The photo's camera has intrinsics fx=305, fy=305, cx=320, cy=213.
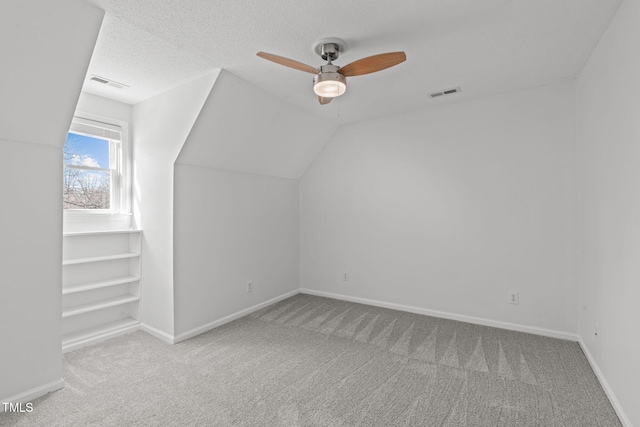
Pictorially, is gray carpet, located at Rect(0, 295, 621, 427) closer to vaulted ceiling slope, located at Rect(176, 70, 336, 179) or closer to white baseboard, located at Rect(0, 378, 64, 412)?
white baseboard, located at Rect(0, 378, 64, 412)

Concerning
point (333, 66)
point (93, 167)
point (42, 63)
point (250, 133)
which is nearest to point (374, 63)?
point (333, 66)

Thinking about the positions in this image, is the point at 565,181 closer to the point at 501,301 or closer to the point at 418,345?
the point at 501,301

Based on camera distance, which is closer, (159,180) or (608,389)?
(608,389)

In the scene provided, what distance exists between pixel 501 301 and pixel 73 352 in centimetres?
424

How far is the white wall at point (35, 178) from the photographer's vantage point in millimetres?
1814

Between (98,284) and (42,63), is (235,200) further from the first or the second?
(42,63)

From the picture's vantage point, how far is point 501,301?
3285 millimetres

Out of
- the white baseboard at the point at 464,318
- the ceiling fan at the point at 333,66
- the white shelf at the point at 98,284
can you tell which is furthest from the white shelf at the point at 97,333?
the ceiling fan at the point at 333,66

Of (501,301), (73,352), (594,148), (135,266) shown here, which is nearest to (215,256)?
(135,266)

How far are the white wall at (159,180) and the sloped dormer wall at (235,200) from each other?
3.7 inches

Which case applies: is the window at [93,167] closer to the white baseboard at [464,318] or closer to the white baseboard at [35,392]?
the white baseboard at [35,392]

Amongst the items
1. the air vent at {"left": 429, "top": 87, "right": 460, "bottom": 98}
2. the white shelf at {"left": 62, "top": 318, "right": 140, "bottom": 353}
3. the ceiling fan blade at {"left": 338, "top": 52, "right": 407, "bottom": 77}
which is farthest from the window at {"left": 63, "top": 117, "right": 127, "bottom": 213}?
the air vent at {"left": 429, "top": 87, "right": 460, "bottom": 98}

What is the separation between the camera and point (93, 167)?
322cm

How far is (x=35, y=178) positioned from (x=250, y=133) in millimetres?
1858
